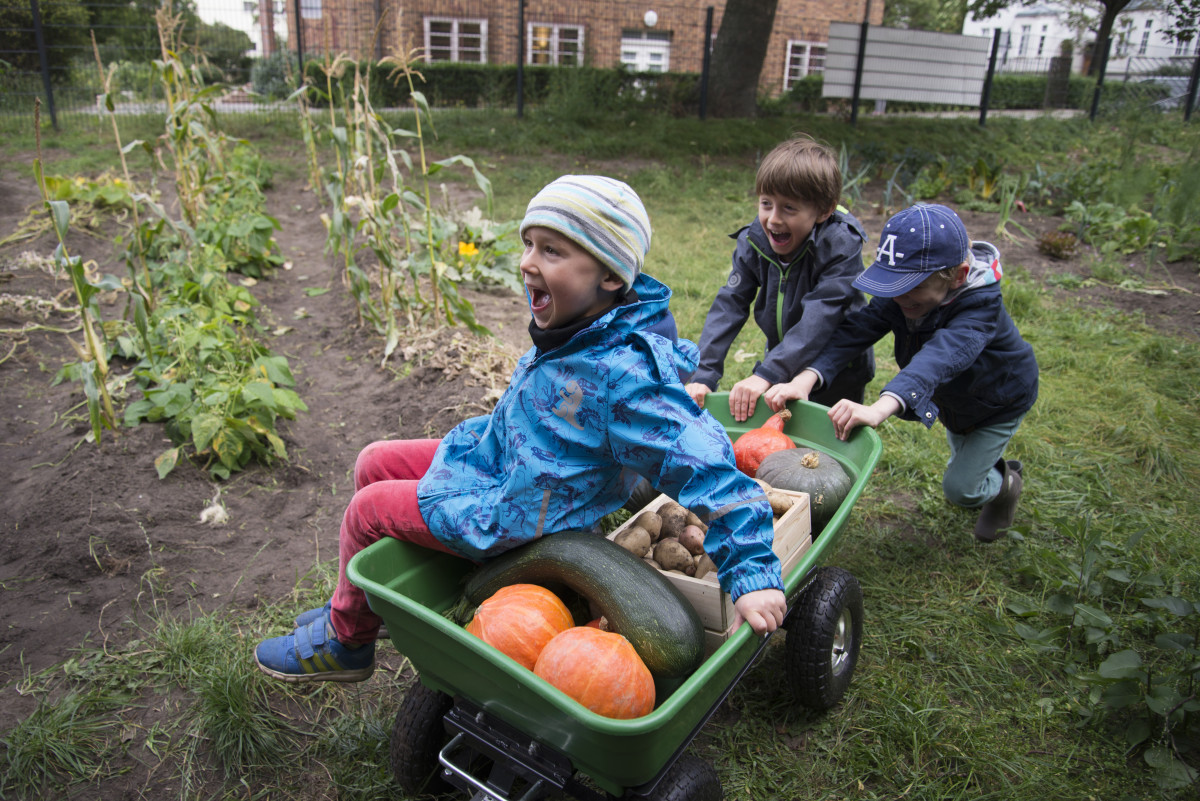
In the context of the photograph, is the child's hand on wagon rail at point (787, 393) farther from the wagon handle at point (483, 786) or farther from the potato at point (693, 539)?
the wagon handle at point (483, 786)

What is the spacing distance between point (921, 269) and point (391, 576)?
187cm

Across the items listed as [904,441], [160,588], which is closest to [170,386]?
[160,588]

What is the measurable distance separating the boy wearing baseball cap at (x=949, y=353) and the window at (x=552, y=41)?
63.5 ft

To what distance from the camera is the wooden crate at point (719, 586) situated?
1891 mm

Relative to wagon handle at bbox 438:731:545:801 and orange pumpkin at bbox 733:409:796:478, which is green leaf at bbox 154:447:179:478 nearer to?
wagon handle at bbox 438:731:545:801

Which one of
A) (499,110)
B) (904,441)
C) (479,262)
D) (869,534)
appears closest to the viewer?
(869,534)

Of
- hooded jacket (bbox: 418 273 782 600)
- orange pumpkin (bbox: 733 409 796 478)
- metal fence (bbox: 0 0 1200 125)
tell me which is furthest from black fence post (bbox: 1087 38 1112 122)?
hooded jacket (bbox: 418 273 782 600)

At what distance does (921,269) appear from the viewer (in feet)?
7.98

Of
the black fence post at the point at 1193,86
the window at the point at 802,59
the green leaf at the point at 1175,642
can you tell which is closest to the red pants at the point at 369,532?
the green leaf at the point at 1175,642

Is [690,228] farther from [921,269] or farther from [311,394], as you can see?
[921,269]

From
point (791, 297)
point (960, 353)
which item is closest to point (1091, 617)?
point (960, 353)

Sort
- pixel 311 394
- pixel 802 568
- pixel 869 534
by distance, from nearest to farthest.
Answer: pixel 802 568 → pixel 869 534 → pixel 311 394

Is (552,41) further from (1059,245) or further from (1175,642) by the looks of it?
(1175,642)

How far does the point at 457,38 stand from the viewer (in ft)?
69.9
